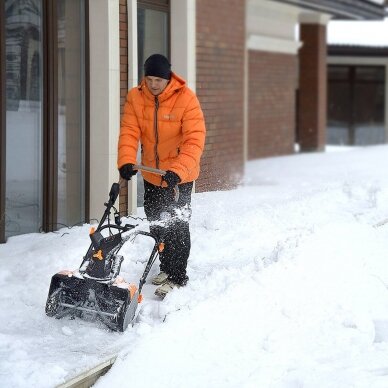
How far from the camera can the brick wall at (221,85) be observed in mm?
10125

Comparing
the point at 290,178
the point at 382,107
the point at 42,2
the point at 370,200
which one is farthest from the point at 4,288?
the point at 382,107

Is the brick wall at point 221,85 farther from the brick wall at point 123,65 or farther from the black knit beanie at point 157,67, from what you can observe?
the black knit beanie at point 157,67

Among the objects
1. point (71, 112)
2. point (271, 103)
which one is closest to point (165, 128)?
point (71, 112)

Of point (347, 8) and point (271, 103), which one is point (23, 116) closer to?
point (271, 103)

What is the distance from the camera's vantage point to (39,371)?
14.3ft

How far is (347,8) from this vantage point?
1825cm

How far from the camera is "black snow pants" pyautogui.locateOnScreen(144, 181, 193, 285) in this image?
19.4 feet

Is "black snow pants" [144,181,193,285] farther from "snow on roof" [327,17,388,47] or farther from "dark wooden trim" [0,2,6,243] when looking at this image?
"snow on roof" [327,17,388,47]

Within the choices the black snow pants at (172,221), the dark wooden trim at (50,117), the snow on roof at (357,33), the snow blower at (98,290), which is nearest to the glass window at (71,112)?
the dark wooden trim at (50,117)

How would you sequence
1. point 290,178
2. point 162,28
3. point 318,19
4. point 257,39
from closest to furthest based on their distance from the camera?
point 162,28
point 290,178
point 257,39
point 318,19

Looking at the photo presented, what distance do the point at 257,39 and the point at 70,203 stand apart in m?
8.61

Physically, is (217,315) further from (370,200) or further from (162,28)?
(162,28)

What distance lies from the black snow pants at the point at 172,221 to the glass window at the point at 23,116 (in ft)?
6.57

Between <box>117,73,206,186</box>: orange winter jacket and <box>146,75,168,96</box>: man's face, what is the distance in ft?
0.11
